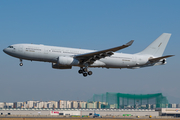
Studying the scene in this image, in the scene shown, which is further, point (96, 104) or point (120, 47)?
point (96, 104)

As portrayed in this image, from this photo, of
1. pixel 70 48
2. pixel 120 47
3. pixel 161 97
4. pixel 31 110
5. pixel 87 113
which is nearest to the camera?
pixel 120 47

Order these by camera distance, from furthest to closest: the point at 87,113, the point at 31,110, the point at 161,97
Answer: the point at 161,97 → the point at 87,113 → the point at 31,110

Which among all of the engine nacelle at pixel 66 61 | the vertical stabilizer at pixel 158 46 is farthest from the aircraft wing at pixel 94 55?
the vertical stabilizer at pixel 158 46

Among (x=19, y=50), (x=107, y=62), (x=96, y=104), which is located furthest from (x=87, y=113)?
(x=19, y=50)

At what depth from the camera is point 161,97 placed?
388 ft

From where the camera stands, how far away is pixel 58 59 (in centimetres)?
4488

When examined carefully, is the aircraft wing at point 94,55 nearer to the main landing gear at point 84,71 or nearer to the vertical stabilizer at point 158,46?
the main landing gear at point 84,71

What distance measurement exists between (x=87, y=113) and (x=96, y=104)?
35691 millimetres

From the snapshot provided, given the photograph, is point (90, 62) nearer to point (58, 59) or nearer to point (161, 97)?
point (58, 59)

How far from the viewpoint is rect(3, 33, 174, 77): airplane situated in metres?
44.6

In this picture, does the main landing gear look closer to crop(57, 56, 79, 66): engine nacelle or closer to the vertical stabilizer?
crop(57, 56, 79, 66): engine nacelle

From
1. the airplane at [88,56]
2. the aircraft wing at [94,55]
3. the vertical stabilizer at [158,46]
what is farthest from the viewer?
the vertical stabilizer at [158,46]

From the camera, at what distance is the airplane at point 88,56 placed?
44625 millimetres

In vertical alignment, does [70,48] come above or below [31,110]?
above
